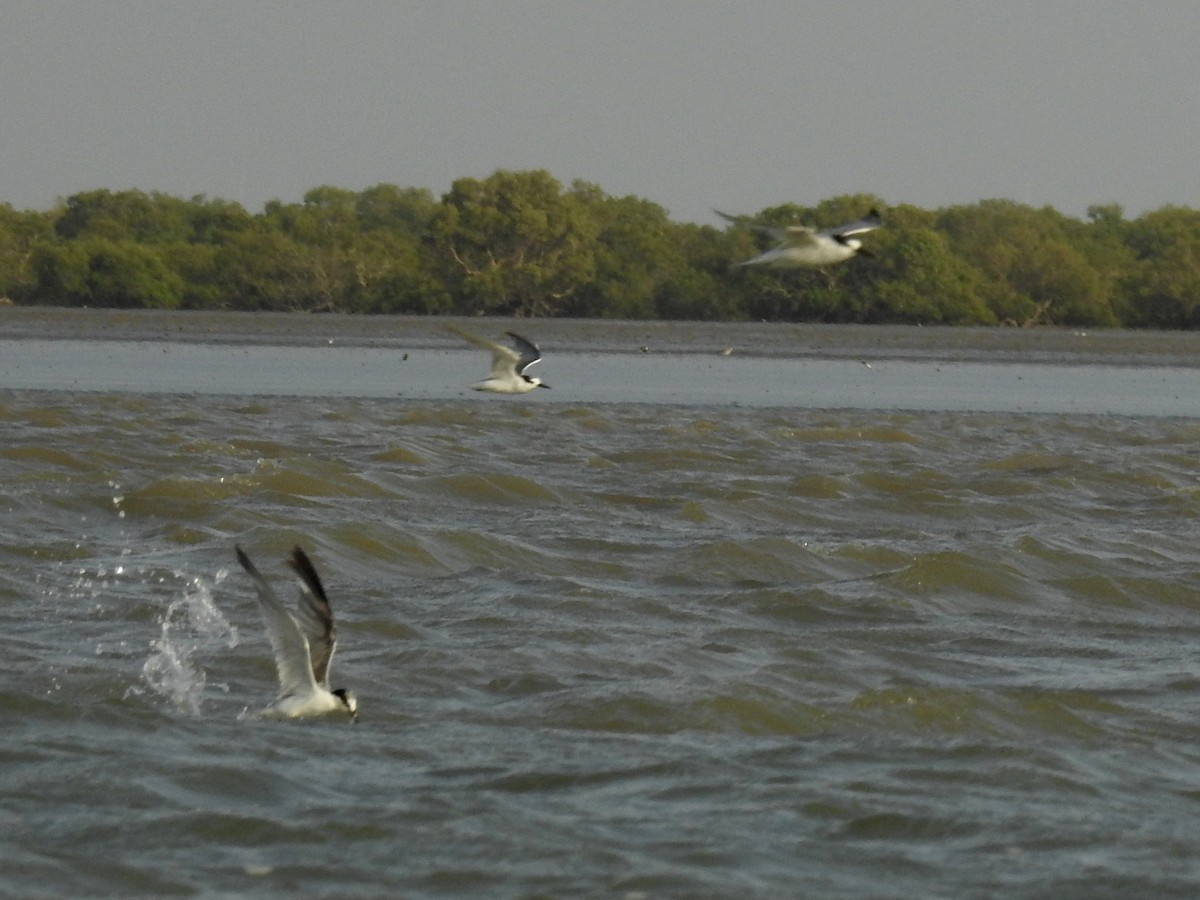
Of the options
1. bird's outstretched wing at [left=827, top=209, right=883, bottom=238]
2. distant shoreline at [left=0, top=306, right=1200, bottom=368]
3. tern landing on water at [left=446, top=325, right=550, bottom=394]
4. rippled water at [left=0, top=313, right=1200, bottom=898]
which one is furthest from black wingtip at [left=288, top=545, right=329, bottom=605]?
distant shoreline at [left=0, top=306, right=1200, bottom=368]

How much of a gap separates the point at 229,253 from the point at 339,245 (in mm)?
5766

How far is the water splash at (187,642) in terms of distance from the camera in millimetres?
10906

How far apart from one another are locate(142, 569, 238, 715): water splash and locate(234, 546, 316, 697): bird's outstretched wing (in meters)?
1.40

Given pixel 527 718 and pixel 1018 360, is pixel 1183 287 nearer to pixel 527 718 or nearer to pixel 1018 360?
pixel 1018 360

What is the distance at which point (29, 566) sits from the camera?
14.1 meters

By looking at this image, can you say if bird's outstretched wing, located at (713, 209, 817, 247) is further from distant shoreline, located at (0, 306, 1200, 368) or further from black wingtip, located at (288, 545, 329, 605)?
distant shoreline, located at (0, 306, 1200, 368)

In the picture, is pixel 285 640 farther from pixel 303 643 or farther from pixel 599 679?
pixel 599 679

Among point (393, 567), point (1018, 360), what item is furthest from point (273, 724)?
point (1018, 360)

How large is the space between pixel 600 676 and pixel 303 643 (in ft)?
9.84

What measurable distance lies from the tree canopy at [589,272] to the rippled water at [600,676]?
4919 cm

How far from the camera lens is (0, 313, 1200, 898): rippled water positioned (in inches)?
328

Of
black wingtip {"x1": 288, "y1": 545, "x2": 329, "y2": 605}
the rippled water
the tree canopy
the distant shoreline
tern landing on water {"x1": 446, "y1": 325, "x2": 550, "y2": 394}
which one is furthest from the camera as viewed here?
the tree canopy

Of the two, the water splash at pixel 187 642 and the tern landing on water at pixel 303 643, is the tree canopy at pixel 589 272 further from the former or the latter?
the tern landing on water at pixel 303 643

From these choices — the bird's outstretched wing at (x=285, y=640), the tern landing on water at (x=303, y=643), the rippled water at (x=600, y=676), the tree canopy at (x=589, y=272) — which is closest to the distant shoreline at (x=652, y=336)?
the tree canopy at (x=589, y=272)
